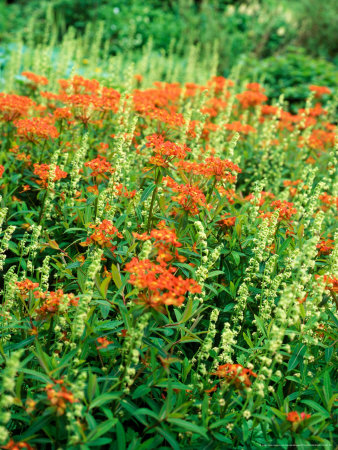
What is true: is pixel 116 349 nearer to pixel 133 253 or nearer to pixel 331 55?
pixel 133 253

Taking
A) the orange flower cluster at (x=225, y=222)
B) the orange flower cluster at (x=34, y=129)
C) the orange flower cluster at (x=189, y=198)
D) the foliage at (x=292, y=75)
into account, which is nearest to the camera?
the orange flower cluster at (x=189, y=198)

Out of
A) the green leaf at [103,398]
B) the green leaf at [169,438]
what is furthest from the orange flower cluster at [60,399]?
the green leaf at [169,438]

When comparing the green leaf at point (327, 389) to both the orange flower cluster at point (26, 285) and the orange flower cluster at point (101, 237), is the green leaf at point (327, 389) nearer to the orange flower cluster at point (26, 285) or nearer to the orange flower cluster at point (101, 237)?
the orange flower cluster at point (101, 237)

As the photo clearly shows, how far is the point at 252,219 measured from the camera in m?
3.33

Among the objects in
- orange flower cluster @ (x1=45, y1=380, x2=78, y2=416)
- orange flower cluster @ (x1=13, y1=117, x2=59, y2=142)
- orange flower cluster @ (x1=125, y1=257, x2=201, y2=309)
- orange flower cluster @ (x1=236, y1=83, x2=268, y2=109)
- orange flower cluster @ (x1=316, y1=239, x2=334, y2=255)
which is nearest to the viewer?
orange flower cluster @ (x1=45, y1=380, x2=78, y2=416)

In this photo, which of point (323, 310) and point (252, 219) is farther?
point (252, 219)

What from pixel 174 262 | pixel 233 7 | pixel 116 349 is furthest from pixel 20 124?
pixel 233 7

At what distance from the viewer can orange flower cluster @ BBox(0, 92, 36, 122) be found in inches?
154

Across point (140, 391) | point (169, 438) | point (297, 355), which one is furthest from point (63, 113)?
point (169, 438)

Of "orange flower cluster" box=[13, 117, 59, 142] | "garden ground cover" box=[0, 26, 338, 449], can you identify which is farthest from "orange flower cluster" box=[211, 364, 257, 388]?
"orange flower cluster" box=[13, 117, 59, 142]

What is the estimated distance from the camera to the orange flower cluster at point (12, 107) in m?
3.92

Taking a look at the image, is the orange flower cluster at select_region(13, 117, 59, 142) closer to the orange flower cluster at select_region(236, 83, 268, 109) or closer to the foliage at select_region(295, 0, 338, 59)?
the orange flower cluster at select_region(236, 83, 268, 109)

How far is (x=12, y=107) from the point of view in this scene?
155 inches

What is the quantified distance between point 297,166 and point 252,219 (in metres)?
2.13
